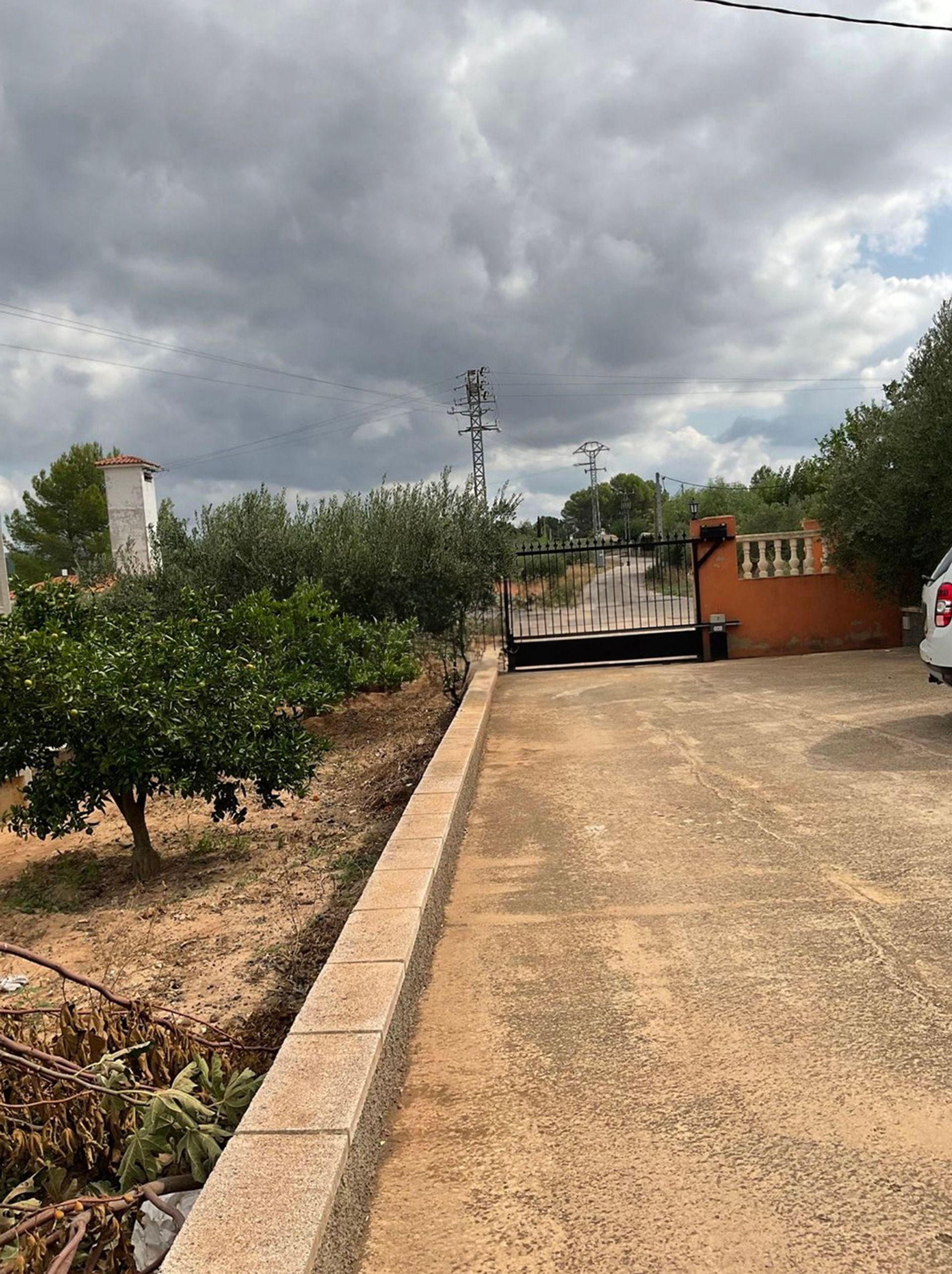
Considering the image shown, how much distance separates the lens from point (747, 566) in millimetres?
13828

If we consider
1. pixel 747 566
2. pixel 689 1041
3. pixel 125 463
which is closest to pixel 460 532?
pixel 747 566

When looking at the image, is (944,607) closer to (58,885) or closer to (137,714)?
(137,714)

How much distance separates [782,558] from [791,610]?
806 mm

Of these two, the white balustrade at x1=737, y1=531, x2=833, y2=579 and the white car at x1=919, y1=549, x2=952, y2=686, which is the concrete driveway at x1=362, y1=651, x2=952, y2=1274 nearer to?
the white car at x1=919, y1=549, x2=952, y2=686

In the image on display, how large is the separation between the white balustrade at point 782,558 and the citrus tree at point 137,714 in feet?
29.8

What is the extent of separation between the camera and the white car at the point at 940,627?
6777mm

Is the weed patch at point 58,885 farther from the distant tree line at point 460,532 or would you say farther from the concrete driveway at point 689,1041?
the distant tree line at point 460,532

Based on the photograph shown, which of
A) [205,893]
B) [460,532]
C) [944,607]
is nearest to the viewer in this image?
[205,893]

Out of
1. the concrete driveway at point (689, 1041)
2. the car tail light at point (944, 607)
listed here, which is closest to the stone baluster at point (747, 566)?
the car tail light at point (944, 607)

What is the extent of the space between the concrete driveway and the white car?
1.23 meters

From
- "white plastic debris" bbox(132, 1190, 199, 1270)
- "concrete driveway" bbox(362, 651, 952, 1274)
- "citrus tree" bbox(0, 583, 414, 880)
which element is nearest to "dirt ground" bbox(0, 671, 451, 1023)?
"citrus tree" bbox(0, 583, 414, 880)

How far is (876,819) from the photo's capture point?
4.97 m

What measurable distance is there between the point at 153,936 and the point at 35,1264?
9.29 ft

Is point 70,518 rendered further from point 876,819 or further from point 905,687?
point 876,819
